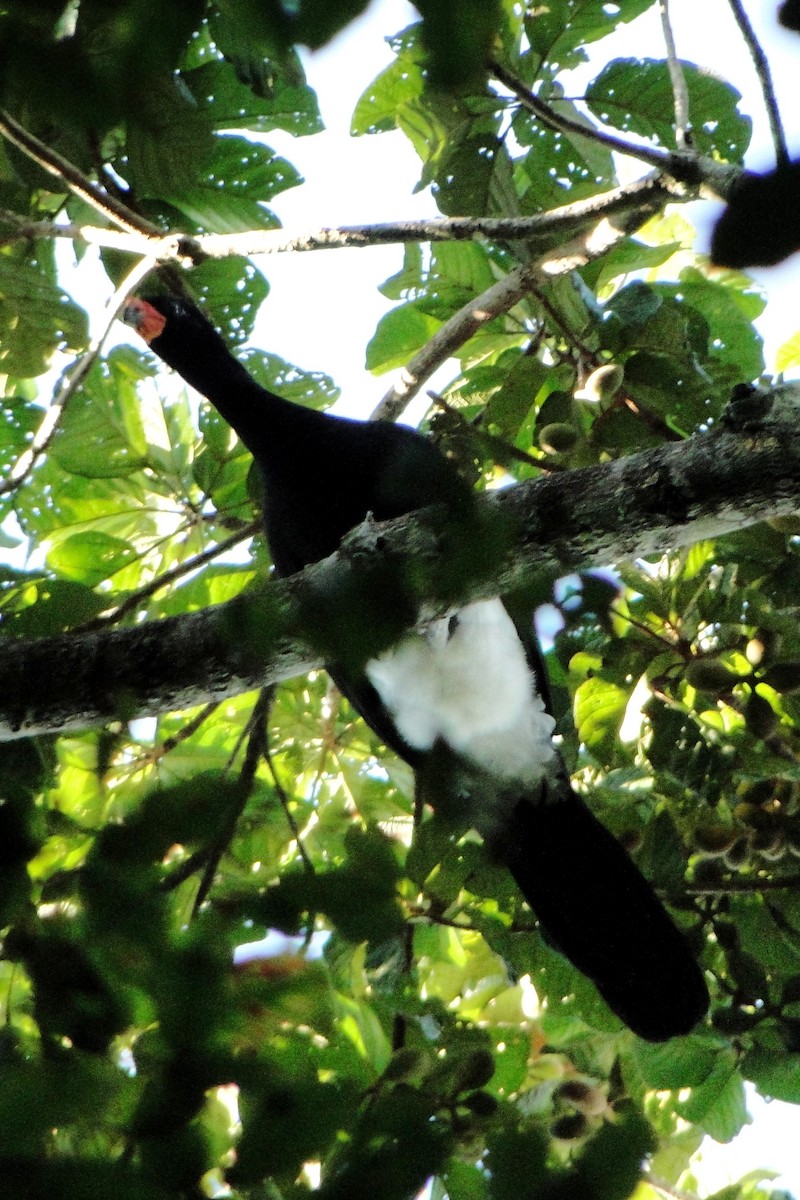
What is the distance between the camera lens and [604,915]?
218 centimetres

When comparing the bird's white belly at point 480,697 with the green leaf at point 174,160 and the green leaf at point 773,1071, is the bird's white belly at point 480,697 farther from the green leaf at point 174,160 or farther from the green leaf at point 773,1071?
the green leaf at point 174,160

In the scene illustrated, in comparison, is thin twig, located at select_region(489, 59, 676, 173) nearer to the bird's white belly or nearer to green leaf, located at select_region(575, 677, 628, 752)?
green leaf, located at select_region(575, 677, 628, 752)

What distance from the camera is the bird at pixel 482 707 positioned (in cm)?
209

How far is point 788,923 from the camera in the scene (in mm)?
2002

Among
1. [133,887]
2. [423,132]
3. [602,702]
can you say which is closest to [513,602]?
[133,887]

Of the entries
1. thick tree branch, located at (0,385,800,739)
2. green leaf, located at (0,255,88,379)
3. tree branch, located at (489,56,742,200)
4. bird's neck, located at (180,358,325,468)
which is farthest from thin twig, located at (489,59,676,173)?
green leaf, located at (0,255,88,379)

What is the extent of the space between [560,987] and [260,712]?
76 centimetres

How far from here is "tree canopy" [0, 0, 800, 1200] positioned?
2.25 feet

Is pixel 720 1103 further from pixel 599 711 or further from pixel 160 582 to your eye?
pixel 160 582

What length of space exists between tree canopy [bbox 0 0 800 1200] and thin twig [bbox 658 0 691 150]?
0.04 feet

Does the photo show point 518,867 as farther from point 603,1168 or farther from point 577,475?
point 603,1168

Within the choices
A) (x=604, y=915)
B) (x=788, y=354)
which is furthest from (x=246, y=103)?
(x=604, y=915)

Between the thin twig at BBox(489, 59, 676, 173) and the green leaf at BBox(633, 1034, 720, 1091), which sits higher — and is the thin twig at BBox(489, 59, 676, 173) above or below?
above

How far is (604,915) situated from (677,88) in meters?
1.47
